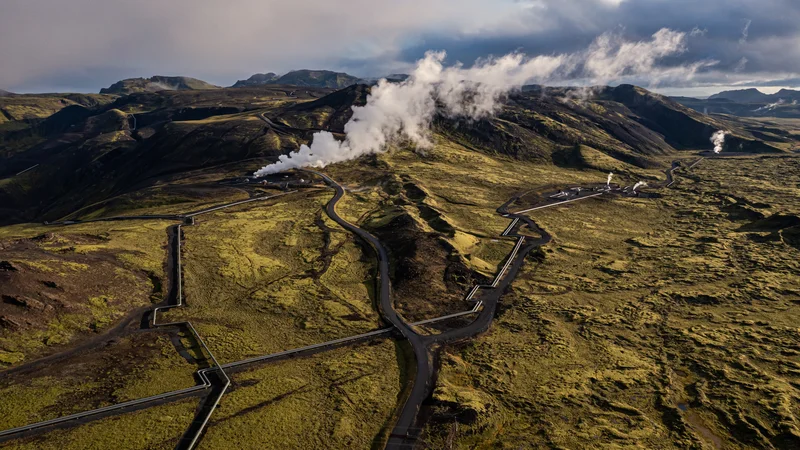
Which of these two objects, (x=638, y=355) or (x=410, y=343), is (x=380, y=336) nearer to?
(x=410, y=343)

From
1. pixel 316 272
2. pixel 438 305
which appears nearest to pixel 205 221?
pixel 316 272

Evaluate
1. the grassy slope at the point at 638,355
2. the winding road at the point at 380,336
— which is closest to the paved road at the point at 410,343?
the winding road at the point at 380,336

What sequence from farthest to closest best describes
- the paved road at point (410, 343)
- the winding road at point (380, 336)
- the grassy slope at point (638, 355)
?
1. the paved road at point (410, 343)
2. the grassy slope at point (638, 355)
3. the winding road at point (380, 336)

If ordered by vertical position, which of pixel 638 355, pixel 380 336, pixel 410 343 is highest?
pixel 380 336

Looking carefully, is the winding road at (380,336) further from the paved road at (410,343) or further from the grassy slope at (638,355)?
the grassy slope at (638,355)

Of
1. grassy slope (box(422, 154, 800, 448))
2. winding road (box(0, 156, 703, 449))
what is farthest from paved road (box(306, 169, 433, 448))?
grassy slope (box(422, 154, 800, 448))

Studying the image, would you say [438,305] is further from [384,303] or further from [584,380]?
[584,380]

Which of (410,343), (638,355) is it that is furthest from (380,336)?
(638,355)

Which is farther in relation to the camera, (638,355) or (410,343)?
(410,343)

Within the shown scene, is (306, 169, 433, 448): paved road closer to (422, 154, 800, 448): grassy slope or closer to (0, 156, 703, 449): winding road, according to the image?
(0, 156, 703, 449): winding road

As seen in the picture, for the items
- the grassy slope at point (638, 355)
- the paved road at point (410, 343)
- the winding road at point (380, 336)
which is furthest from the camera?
Answer: the paved road at point (410, 343)

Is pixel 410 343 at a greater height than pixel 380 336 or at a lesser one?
lesser
